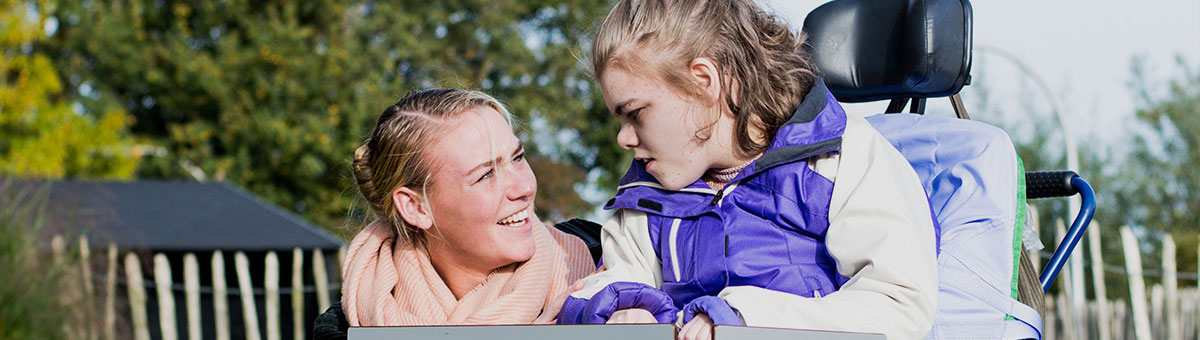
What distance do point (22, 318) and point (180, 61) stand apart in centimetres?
1112

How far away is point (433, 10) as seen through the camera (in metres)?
16.8

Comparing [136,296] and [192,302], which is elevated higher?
[136,296]

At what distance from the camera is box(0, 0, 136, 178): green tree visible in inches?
524

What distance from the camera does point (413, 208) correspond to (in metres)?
2.08

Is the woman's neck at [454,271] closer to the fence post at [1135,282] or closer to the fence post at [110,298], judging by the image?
the fence post at [1135,282]

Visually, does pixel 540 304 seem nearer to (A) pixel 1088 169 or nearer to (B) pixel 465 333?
(B) pixel 465 333

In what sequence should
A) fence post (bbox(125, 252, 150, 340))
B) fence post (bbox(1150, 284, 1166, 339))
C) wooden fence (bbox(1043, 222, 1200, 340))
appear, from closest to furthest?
wooden fence (bbox(1043, 222, 1200, 340)), fence post (bbox(1150, 284, 1166, 339)), fence post (bbox(125, 252, 150, 340))

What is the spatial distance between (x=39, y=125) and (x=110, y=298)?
8485 mm

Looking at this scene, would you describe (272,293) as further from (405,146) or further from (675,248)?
(675,248)

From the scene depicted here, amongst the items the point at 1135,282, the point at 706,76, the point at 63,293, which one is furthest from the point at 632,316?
the point at 1135,282

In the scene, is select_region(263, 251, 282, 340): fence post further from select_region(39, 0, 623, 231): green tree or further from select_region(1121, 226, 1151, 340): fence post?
select_region(39, 0, 623, 231): green tree

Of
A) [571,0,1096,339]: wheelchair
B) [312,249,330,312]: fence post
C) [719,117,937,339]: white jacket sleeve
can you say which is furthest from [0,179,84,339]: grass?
[719,117,937,339]: white jacket sleeve

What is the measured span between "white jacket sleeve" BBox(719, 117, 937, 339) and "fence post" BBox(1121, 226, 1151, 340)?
4690mm

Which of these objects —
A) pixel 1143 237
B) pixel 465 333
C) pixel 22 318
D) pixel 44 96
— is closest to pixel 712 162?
pixel 465 333
